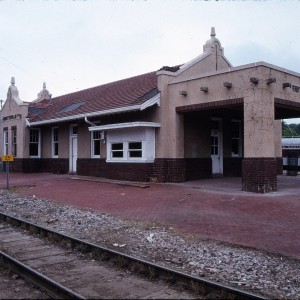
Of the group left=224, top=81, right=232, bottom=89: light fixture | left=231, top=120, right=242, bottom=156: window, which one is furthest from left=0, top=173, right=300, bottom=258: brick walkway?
left=231, top=120, right=242, bottom=156: window

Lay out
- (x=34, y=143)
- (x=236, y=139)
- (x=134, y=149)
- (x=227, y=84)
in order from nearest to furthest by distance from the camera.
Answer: (x=227, y=84) → (x=134, y=149) → (x=236, y=139) → (x=34, y=143)

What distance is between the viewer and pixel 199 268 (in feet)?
20.1

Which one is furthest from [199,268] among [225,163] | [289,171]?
[289,171]

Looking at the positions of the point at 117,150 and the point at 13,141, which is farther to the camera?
the point at 13,141

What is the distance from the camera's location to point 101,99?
72.3 ft

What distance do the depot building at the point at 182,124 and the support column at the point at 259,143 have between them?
4 cm

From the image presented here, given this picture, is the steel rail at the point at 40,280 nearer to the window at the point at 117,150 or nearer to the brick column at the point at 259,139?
the brick column at the point at 259,139

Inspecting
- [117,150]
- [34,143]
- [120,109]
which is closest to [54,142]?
[34,143]

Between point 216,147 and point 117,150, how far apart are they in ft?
17.1

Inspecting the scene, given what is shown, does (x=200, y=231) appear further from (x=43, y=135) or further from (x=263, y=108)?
(x=43, y=135)

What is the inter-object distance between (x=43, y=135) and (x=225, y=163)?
13.4 meters

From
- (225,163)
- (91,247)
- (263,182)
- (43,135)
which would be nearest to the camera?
(91,247)

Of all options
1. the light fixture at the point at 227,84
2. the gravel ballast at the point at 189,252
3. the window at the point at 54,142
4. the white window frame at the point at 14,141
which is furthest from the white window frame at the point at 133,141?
the white window frame at the point at 14,141

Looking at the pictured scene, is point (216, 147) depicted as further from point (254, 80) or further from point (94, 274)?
point (94, 274)
